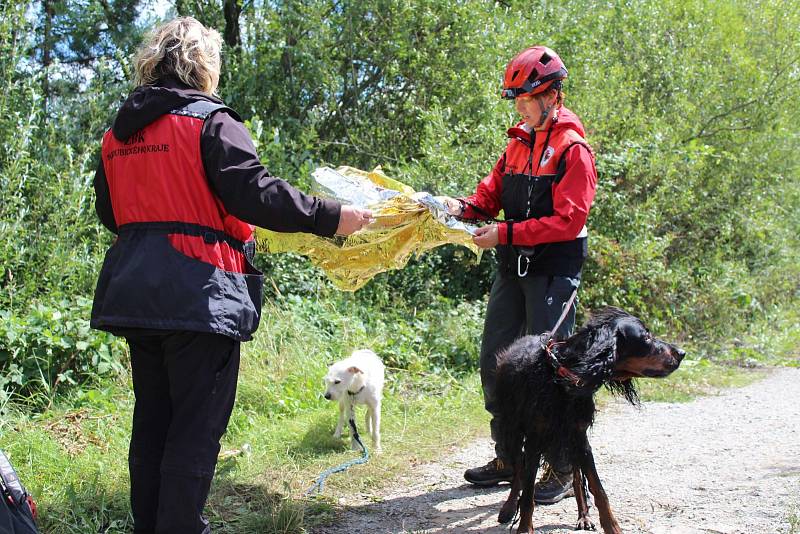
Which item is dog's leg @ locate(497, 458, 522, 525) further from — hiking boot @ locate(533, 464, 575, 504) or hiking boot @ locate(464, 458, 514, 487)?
hiking boot @ locate(464, 458, 514, 487)

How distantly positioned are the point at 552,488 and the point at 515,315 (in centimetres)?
101

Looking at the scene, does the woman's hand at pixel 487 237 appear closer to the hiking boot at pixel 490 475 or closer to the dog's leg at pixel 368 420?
the hiking boot at pixel 490 475

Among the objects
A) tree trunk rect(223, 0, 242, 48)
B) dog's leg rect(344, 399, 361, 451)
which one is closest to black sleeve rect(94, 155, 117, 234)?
dog's leg rect(344, 399, 361, 451)

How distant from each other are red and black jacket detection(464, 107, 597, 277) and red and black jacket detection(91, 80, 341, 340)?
1.54 m

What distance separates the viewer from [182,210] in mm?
2758

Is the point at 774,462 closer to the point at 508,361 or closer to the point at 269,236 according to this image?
the point at 508,361

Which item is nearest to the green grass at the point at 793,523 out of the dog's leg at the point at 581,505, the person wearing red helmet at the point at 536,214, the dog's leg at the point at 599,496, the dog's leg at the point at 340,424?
the dog's leg at the point at 599,496

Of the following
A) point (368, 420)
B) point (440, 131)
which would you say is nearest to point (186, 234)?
point (368, 420)

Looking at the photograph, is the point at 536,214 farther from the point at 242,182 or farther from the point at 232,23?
the point at 232,23

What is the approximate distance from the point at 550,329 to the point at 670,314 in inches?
227

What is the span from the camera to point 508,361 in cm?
385

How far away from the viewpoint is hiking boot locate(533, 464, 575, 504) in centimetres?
430

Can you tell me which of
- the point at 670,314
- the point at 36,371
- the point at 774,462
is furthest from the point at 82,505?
the point at 670,314

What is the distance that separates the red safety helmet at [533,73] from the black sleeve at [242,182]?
1.69 meters
